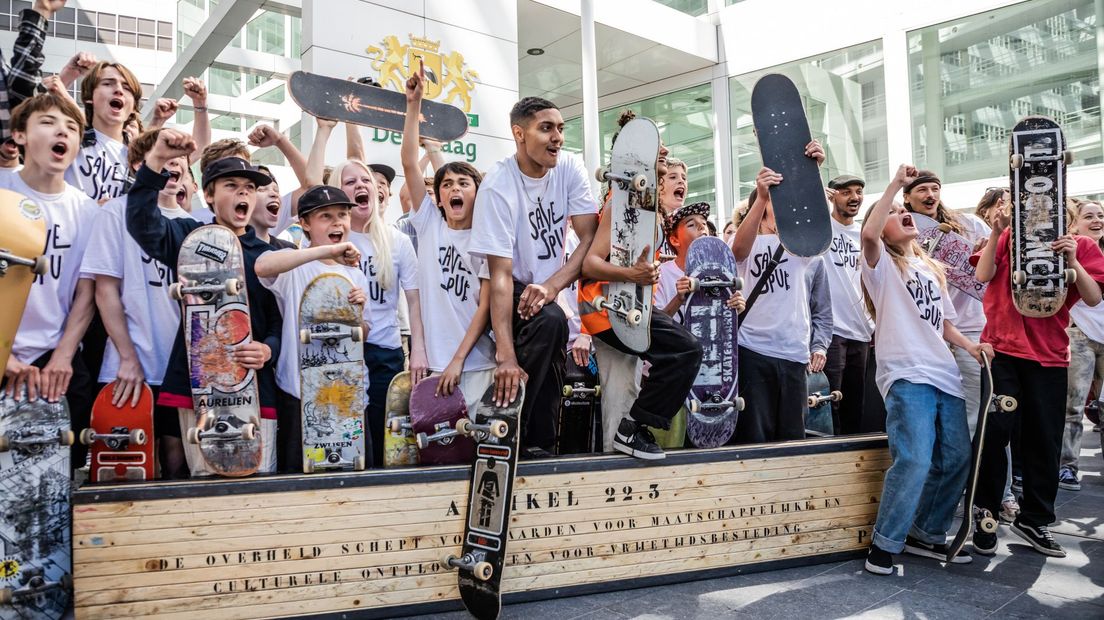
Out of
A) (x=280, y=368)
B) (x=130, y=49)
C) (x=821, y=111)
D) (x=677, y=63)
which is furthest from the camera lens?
(x=130, y=49)

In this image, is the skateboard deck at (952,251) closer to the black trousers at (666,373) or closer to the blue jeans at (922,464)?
the blue jeans at (922,464)

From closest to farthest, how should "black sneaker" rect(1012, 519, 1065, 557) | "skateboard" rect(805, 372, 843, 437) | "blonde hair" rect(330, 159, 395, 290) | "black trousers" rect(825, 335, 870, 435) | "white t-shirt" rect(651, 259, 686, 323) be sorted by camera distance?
"black sneaker" rect(1012, 519, 1065, 557)
"blonde hair" rect(330, 159, 395, 290)
"white t-shirt" rect(651, 259, 686, 323)
"skateboard" rect(805, 372, 843, 437)
"black trousers" rect(825, 335, 870, 435)

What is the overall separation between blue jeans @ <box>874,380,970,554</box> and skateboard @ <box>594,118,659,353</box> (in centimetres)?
128

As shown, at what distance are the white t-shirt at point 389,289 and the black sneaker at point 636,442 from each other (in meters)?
1.00

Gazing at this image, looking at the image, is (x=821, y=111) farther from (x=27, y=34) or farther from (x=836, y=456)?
(x=27, y=34)

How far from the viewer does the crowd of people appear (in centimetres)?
282

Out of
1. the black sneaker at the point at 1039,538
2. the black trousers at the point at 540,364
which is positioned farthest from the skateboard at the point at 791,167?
the black sneaker at the point at 1039,538

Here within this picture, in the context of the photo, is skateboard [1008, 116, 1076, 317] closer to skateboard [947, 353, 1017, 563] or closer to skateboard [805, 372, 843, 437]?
skateboard [947, 353, 1017, 563]

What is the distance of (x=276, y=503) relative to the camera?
257 cm

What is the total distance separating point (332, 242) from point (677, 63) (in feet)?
35.0

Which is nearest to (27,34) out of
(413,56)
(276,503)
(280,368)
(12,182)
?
(12,182)

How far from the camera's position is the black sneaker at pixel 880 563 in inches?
123

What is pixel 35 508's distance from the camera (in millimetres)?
2566

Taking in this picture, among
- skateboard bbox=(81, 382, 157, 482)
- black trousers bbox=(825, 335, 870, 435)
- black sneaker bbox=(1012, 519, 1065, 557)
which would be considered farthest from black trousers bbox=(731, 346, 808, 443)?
skateboard bbox=(81, 382, 157, 482)
